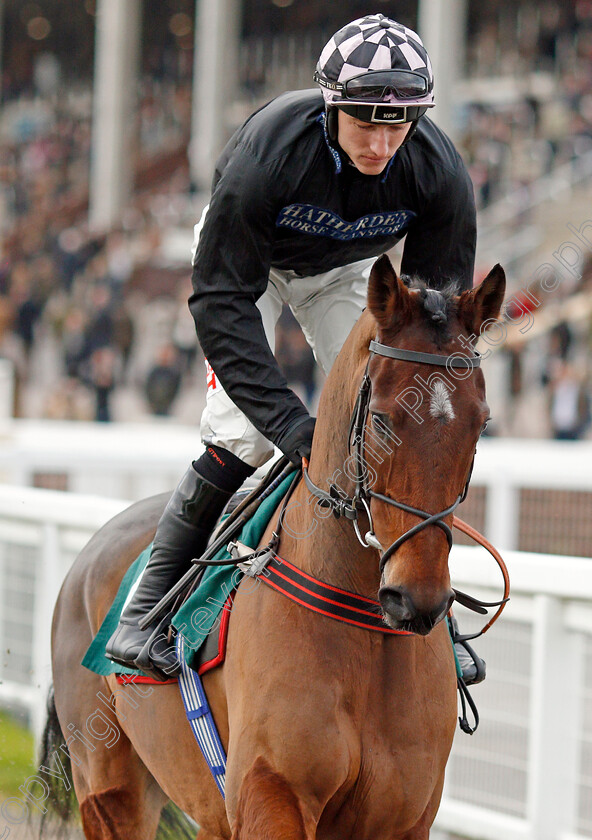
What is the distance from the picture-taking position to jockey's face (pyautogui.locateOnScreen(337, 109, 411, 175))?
2982mm

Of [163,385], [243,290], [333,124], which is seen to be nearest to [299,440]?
[243,290]

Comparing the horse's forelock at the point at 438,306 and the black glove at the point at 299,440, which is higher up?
the horse's forelock at the point at 438,306

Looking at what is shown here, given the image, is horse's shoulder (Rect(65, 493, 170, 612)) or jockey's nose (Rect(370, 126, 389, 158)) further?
horse's shoulder (Rect(65, 493, 170, 612))

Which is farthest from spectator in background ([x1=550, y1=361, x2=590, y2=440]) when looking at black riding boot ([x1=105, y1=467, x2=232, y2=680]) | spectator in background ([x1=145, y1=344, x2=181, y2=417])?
black riding boot ([x1=105, y1=467, x2=232, y2=680])

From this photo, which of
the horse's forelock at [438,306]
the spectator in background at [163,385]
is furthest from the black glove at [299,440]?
the spectator in background at [163,385]

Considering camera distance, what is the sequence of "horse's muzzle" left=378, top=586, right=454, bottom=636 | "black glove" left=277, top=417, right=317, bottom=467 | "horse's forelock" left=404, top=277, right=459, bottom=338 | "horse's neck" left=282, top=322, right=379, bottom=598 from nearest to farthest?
"horse's muzzle" left=378, top=586, right=454, bottom=636
"horse's forelock" left=404, top=277, right=459, bottom=338
"horse's neck" left=282, top=322, right=379, bottom=598
"black glove" left=277, top=417, right=317, bottom=467

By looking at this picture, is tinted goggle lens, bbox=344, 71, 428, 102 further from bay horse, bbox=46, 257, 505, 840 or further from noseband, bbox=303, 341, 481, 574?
noseband, bbox=303, 341, 481, 574

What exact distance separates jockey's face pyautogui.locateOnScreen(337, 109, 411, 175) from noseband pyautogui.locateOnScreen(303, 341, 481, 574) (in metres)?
0.59

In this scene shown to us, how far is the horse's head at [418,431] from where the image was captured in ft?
8.13

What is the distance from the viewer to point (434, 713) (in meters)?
2.92

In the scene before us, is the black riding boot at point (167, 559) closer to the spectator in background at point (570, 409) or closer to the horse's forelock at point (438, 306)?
the horse's forelock at point (438, 306)

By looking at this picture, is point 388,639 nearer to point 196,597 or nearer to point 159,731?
point 196,597

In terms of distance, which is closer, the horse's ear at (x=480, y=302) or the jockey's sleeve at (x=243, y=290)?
the horse's ear at (x=480, y=302)

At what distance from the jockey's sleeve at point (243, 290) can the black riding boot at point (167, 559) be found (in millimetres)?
415
